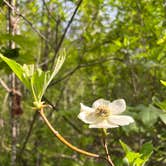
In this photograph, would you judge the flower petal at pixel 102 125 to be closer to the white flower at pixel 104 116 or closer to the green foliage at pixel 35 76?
the white flower at pixel 104 116

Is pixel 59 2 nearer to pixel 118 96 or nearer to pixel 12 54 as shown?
pixel 118 96

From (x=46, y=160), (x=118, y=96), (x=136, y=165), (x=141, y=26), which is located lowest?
(x=46, y=160)

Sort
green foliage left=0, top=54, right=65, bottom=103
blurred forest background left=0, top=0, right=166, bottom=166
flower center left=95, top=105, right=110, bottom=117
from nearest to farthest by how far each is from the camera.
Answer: green foliage left=0, top=54, right=65, bottom=103 → flower center left=95, top=105, right=110, bottom=117 → blurred forest background left=0, top=0, right=166, bottom=166

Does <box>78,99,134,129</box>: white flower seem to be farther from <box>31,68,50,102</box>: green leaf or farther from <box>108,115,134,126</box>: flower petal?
<box>31,68,50,102</box>: green leaf

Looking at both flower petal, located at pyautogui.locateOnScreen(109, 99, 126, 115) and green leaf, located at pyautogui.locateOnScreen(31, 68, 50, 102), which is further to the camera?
flower petal, located at pyautogui.locateOnScreen(109, 99, 126, 115)

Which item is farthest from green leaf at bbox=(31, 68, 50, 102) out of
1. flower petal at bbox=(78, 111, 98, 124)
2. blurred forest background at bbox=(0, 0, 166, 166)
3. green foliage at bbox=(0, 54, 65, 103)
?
blurred forest background at bbox=(0, 0, 166, 166)

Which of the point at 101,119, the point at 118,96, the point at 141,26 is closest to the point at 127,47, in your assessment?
the point at 141,26

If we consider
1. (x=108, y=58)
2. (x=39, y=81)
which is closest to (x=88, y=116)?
(x=39, y=81)

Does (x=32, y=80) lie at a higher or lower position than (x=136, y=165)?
higher
